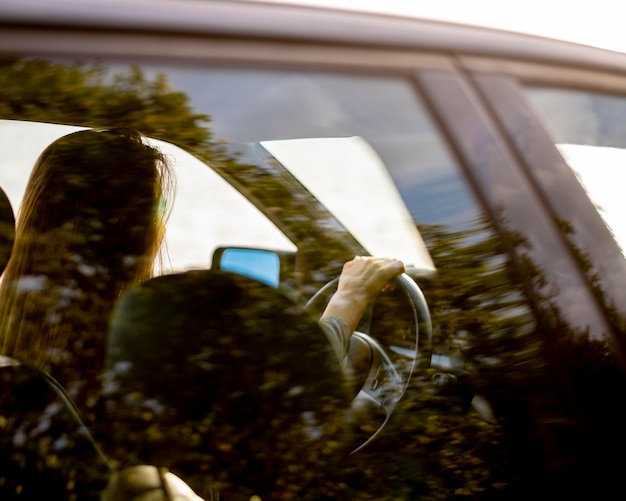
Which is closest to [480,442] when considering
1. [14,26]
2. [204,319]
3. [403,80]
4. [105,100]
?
[204,319]

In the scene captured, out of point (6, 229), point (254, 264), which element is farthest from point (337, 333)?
point (6, 229)

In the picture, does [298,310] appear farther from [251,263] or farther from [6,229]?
[6,229]

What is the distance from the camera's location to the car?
1.23 m

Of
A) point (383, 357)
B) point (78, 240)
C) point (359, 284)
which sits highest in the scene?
point (78, 240)

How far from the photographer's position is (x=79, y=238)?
1.34 metres

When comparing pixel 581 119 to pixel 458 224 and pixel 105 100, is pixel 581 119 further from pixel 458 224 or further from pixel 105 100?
pixel 105 100

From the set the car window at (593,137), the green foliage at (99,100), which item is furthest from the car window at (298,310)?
the car window at (593,137)

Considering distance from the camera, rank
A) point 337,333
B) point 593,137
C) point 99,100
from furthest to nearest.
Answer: point 593,137
point 337,333
point 99,100

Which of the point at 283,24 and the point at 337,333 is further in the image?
the point at 337,333

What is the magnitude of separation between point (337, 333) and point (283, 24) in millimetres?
537

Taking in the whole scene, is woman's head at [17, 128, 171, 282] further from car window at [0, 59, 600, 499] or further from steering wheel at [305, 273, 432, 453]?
steering wheel at [305, 273, 432, 453]

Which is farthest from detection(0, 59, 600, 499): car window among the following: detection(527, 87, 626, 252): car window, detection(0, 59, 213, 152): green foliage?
detection(527, 87, 626, 252): car window

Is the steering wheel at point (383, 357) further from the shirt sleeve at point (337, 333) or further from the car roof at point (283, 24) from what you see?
the car roof at point (283, 24)

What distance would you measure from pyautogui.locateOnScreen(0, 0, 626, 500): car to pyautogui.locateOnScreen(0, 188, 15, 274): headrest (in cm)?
3
